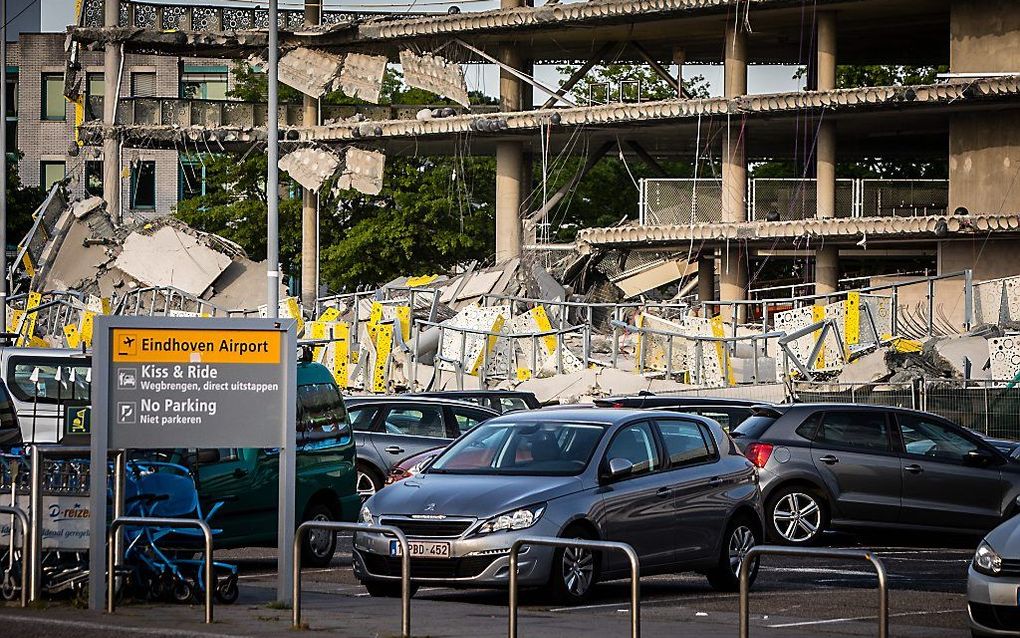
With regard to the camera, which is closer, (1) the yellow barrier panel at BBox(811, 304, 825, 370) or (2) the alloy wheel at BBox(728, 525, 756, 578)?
(2) the alloy wheel at BBox(728, 525, 756, 578)

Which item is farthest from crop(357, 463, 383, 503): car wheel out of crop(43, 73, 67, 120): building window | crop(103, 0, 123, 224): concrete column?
crop(43, 73, 67, 120): building window

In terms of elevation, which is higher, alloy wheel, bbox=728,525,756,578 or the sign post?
the sign post

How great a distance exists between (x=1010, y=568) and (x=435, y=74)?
167 ft

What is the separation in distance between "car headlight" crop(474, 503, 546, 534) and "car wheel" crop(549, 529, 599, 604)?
A: 0.31m

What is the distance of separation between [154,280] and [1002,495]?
1822 inches

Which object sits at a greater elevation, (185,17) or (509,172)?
(185,17)

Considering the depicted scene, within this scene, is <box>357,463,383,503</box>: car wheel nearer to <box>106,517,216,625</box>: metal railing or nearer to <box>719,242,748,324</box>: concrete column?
<box>106,517,216,625</box>: metal railing

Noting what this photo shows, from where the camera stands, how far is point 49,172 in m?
96.7

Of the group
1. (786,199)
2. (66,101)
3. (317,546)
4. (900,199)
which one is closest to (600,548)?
(317,546)

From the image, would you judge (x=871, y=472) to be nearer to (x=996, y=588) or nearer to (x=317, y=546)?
(x=317, y=546)

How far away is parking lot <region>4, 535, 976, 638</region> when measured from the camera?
1201 cm

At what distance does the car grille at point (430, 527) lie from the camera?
45.4 feet

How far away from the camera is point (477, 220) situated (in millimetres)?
73312

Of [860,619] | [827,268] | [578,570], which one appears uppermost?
[827,268]
